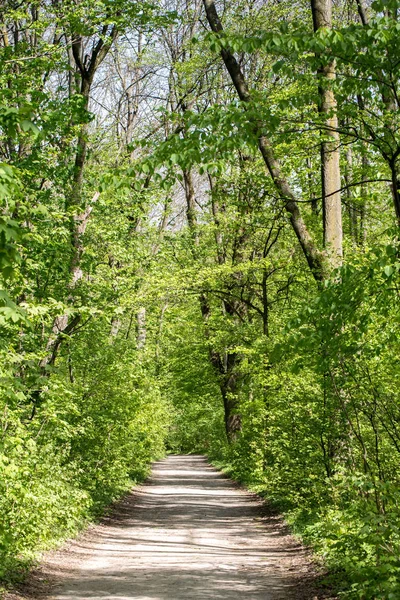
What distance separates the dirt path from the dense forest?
0.58 meters

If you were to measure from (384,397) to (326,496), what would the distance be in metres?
4.01

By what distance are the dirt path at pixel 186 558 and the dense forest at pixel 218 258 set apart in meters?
0.58

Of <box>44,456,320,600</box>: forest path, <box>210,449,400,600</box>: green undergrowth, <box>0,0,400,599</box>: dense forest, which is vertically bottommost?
<box>44,456,320,600</box>: forest path

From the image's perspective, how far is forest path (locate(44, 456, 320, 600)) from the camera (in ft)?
28.5

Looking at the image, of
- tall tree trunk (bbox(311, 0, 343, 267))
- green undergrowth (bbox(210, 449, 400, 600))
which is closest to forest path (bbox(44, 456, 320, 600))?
green undergrowth (bbox(210, 449, 400, 600))

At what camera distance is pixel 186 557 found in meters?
11.2

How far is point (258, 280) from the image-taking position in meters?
24.8

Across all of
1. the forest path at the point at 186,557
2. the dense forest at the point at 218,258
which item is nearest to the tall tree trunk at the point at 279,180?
the dense forest at the point at 218,258

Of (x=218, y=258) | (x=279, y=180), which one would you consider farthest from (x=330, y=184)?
(x=218, y=258)

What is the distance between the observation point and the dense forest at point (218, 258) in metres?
6.40

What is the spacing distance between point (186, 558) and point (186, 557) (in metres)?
0.10

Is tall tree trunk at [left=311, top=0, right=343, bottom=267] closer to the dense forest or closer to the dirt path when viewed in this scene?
the dense forest

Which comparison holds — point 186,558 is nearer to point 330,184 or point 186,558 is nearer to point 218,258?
point 330,184

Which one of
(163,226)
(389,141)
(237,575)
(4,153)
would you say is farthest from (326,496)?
(163,226)
